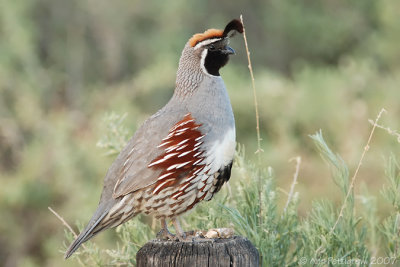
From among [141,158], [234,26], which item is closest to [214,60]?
[234,26]

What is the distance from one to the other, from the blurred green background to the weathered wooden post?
3028 mm

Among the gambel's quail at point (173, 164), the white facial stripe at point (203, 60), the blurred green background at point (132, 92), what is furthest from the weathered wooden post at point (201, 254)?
the blurred green background at point (132, 92)

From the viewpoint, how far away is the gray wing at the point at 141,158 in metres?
3.37

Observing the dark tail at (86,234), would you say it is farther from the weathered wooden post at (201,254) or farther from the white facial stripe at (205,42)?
the white facial stripe at (205,42)

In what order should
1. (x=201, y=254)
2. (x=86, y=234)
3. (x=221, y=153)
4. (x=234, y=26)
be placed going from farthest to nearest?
(x=234, y=26) < (x=221, y=153) < (x=86, y=234) < (x=201, y=254)

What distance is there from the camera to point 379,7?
13.7 meters

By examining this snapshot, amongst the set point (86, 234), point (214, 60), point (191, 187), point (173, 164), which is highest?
point (214, 60)

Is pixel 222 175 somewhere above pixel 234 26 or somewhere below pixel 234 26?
below

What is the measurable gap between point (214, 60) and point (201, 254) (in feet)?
4.54

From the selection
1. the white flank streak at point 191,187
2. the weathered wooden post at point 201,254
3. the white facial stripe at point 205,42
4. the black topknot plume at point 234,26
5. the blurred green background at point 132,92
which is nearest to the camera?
the weathered wooden post at point 201,254

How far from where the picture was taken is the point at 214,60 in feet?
12.1

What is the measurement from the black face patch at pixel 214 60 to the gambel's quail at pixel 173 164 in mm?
163

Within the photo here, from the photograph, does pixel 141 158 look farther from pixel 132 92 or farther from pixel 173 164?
pixel 132 92

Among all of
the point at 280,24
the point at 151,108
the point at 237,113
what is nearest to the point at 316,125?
the point at 237,113
